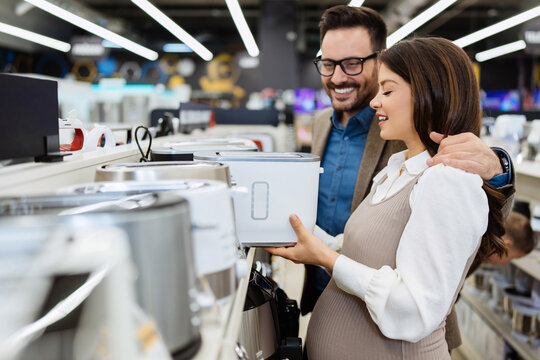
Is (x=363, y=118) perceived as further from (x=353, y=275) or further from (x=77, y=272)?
(x=77, y=272)

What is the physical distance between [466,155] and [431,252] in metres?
0.26

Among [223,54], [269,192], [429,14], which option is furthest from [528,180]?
[223,54]

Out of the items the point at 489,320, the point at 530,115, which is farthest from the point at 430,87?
the point at 530,115

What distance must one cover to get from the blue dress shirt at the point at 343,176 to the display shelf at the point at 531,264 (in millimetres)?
1630

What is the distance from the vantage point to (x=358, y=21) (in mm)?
2039

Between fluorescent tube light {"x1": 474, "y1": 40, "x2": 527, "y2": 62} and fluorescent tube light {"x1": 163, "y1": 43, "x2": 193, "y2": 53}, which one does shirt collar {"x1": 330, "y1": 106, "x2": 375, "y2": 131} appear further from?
fluorescent tube light {"x1": 163, "y1": 43, "x2": 193, "y2": 53}

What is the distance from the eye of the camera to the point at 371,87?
2.07 metres

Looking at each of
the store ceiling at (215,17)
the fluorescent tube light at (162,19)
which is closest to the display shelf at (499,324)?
the fluorescent tube light at (162,19)

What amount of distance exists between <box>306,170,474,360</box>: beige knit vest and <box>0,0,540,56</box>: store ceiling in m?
10.4

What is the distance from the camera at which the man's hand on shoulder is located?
1.26 m

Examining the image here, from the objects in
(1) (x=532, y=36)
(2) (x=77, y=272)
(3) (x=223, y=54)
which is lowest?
(2) (x=77, y=272)

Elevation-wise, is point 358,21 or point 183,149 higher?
point 358,21

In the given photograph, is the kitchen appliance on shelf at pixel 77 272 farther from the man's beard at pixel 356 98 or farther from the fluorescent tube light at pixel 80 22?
the fluorescent tube light at pixel 80 22

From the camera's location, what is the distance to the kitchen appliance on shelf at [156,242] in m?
0.67
